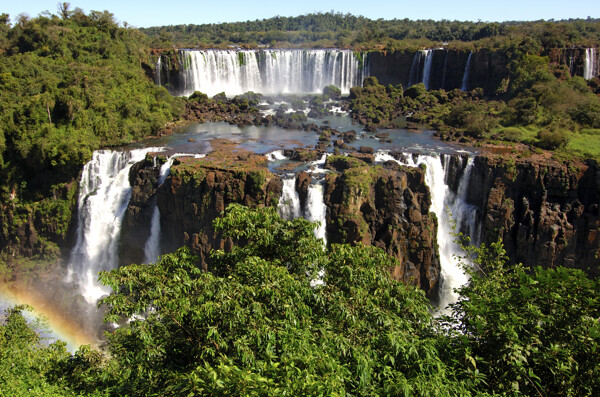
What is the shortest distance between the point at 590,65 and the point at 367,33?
104 ft

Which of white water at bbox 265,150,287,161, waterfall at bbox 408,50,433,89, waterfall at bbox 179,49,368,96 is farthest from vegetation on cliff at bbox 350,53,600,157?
white water at bbox 265,150,287,161

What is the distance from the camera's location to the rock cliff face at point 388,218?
22234 millimetres

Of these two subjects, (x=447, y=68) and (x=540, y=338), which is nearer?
(x=540, y=338)

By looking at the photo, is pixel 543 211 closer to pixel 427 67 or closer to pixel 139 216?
pixel 139 216

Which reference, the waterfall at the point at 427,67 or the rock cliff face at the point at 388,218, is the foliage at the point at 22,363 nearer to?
the rock cliff face at the point at 388,218

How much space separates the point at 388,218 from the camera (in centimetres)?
2281

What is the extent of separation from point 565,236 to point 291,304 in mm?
Answer: 20076

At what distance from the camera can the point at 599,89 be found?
39344 mm

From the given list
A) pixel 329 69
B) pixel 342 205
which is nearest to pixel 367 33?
pixel 329 69

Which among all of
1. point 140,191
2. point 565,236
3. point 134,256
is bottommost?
point 134,256

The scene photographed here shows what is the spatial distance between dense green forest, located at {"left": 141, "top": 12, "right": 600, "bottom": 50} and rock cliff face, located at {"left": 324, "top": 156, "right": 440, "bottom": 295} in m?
30.8

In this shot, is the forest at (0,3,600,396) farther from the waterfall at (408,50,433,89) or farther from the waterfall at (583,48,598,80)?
the waterfall at (408,50,433,89)

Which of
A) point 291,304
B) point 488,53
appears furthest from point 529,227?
point 488,53

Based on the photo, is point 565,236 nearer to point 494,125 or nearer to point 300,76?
point 494,125
